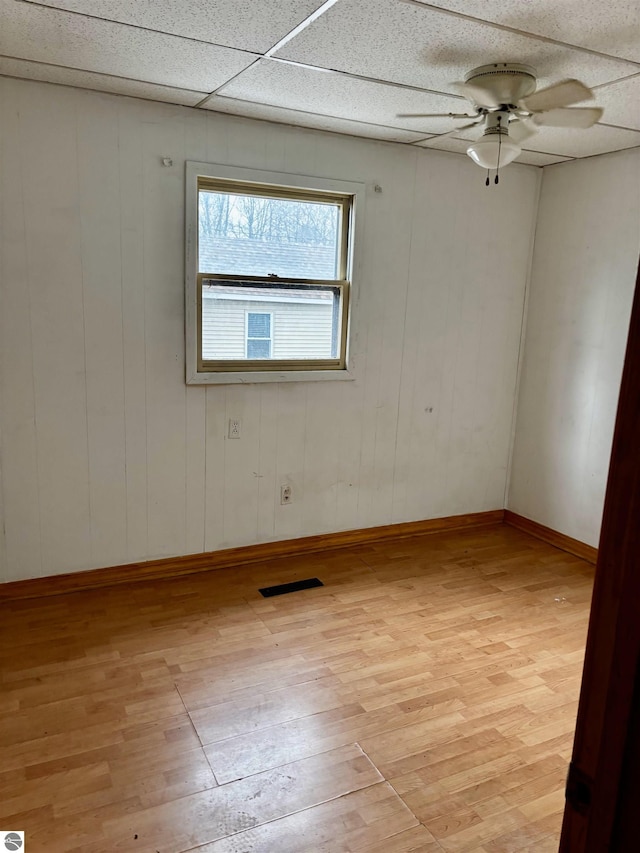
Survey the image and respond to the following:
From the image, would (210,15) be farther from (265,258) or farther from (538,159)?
(538,159)

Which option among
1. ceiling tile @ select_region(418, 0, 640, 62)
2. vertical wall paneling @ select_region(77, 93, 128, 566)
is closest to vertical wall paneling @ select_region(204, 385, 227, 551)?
vertical wall paneling @ select_region(77, 93, 128, 566)

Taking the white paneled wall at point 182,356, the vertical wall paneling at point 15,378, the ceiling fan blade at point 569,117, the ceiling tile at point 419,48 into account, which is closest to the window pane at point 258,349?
the white paneled wall at point 182,356

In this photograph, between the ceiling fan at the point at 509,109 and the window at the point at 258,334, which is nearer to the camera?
the ceiling fan at the point at 509,109

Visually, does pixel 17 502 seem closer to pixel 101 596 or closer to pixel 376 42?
pixel 101 596

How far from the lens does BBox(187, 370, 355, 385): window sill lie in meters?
3.48

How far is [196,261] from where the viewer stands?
336cm

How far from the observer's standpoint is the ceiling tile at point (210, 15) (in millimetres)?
2021

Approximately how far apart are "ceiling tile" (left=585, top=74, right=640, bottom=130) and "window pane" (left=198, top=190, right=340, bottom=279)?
1507 mm

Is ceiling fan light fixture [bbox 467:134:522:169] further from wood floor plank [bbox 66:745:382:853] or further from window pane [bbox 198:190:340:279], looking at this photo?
wood floor plank [bbox 66:745:382:853]

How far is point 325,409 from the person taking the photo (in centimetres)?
389

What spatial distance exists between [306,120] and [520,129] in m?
1.26

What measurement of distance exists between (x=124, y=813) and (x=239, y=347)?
2338 millimetres

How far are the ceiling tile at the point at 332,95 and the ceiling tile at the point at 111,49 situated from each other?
122 millimetres

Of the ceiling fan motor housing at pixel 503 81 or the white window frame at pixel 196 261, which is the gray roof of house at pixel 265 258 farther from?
the ceiling fan motor housing at pixel 503 81
